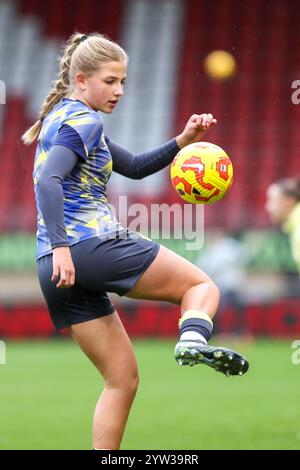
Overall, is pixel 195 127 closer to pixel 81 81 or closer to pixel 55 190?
pixel 81 81

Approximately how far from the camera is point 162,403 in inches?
292

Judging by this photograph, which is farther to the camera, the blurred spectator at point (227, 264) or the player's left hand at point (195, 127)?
the blurred spectator at point (227, 264)

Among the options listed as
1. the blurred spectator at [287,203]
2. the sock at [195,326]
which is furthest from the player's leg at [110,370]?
the blurred spectator at [287,203]

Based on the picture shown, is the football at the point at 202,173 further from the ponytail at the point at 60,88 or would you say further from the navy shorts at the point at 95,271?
the ponytail at the point at 60,88

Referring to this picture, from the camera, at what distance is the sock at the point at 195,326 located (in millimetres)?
3721

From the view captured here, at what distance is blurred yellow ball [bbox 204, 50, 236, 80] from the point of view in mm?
15703

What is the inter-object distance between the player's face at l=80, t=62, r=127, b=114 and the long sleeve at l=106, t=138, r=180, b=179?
440 millimetres

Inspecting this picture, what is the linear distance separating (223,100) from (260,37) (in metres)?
1.33

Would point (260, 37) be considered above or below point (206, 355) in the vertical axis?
above

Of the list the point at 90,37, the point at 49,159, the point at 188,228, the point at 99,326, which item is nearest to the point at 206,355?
the point at 99,326

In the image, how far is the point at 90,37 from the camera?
158 inches

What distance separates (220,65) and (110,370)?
12634 mm

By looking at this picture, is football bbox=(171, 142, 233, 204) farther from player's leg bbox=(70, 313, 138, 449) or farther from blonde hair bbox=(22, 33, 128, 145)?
player's leg bbox=(70, 313, 138, 449)

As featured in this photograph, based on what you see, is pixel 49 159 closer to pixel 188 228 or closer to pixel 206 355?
pixel 206 355
